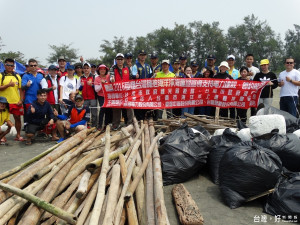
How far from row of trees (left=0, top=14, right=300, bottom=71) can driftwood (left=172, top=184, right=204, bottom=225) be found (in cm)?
4549

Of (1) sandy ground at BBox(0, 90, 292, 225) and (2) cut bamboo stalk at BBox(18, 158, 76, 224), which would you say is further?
(1) sandy ground at BBox(0, 90, 292, 225)

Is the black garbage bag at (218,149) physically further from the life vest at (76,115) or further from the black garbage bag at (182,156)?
the life vest at (76,115)

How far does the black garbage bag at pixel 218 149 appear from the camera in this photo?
3.79 meters

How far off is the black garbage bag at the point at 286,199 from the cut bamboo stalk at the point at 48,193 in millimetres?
2387

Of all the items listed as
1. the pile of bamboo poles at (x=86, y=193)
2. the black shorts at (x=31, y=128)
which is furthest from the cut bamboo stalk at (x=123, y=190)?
the black shorts at (x=31, y=128)

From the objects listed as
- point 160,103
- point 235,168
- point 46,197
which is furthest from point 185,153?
point 160,103

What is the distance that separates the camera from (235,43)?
60.0 m

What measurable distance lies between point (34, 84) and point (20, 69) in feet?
12.3

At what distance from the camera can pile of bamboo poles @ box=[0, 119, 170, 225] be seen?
7.38ft

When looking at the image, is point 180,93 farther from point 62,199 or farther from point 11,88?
point 62,199

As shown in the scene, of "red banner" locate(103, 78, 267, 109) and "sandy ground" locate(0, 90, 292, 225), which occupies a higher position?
"red banner" locate(103, 78, 267, 109)

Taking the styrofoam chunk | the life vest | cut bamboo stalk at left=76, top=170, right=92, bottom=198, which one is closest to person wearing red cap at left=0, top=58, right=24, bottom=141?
the life vest

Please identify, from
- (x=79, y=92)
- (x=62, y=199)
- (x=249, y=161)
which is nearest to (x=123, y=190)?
(x=62, y=199)

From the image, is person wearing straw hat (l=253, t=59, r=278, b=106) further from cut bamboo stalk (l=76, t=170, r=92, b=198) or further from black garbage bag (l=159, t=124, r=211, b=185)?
cut bamboo stalk (l=76, t=170, r=92, b=198)
